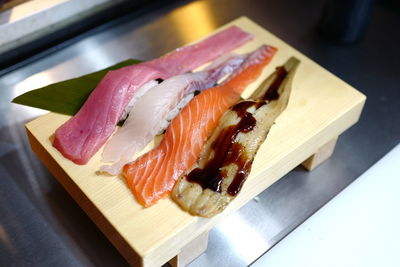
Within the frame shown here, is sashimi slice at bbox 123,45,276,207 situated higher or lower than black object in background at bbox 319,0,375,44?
higher

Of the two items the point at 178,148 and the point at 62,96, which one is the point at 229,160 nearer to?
the point at 178,148

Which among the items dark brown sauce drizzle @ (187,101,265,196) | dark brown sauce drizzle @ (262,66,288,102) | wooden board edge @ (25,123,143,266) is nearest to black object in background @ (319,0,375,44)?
dark brown sauce drizzle @ (262,66,288,102)

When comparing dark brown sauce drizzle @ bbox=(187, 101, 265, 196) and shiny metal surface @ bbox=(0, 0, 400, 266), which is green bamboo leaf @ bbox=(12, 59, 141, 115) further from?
dark brown sauce drizzle @ bbox=(187, 101, 265, 196)

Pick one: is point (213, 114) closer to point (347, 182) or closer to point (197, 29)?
point (347, 182)

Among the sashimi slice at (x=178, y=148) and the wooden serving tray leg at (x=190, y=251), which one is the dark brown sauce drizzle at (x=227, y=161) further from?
the wooden serving tray leg at (x=190, y=251)

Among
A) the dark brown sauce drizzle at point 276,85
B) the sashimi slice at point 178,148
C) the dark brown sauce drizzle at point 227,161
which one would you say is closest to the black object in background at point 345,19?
the dark brown sauce drizzle at point 276,85
